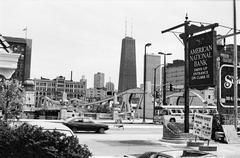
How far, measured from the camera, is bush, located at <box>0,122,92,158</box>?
749cm

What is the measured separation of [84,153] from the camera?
7547 mm

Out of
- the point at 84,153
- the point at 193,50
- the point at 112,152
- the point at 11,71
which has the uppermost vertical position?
the point at 193,50

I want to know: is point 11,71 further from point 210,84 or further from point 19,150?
point 210,84

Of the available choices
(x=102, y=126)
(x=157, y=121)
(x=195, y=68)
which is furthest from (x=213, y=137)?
(x=157, y=121)

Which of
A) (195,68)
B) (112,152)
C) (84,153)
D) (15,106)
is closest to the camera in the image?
(84,153)

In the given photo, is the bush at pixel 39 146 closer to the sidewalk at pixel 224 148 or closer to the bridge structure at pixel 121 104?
the sidewalk at pixel 224 148

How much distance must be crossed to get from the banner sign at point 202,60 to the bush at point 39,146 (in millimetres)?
13473

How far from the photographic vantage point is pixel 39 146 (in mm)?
7555

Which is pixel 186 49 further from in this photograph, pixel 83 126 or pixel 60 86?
pixel 60 86

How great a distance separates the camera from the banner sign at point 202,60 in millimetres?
19797

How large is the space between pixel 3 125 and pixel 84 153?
2.91 metres

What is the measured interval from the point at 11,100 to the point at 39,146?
10.1 ft

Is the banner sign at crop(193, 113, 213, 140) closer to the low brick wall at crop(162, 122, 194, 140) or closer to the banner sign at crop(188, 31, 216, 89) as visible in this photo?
the banner sign at crop(188, 31, 216, 89)

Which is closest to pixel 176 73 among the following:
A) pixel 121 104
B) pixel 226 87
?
pixel 121 104
